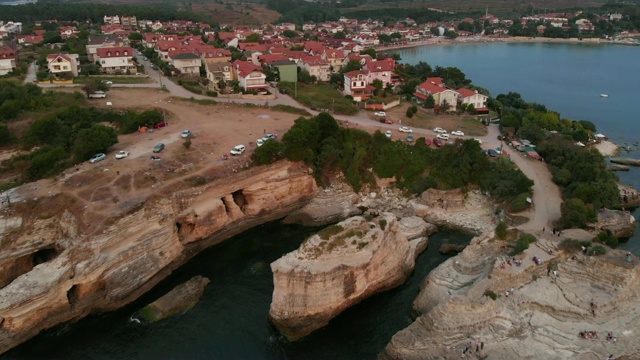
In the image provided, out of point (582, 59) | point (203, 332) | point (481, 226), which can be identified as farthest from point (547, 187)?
point (582, 59)

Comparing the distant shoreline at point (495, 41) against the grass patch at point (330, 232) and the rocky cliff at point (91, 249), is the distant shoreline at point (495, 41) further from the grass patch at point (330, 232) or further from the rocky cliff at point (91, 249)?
the grass patch at point (330, 232)

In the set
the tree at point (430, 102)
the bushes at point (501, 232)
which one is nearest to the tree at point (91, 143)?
the bushes at point (501, 232)

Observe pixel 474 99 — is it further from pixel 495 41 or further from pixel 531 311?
pixel 495 41

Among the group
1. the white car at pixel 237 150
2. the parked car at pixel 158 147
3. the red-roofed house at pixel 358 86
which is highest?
the red-roofed house at pixel 358 86

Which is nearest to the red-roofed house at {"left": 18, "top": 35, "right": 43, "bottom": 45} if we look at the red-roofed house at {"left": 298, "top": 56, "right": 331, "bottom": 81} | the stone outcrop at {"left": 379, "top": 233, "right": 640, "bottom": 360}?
the red-roofed house at {"left": 298, "top": 56, "right": 331, "bottom": 81}

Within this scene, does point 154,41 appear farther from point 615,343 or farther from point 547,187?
point 615,343

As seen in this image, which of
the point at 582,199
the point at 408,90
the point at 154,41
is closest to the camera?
the point at 582,199

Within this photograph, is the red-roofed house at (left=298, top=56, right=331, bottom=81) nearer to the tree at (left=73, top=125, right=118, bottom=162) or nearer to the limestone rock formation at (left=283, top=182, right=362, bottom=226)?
the limestone rock formation at (left=283, top=182, right=362, bottom=226)
